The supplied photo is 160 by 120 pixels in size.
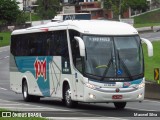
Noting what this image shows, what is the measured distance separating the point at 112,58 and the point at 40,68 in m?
5.39

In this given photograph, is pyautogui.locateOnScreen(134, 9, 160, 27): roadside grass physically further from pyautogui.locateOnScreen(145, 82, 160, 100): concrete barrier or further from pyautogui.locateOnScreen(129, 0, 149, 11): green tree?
pyautogui.locateOnScreen(145, 82, 160, 100): concrete barrier

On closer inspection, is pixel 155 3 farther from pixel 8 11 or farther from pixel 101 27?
pixel 101 27

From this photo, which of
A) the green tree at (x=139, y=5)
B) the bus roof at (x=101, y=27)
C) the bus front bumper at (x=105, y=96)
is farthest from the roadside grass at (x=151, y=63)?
the green tree at (x=139, y=5)

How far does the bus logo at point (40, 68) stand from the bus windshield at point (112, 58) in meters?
4.33

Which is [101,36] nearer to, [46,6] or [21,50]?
[21,50]

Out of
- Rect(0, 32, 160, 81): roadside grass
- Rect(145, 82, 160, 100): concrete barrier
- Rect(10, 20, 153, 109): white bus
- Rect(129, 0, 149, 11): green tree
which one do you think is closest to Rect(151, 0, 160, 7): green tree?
Rect(129, 0, 149, 11): green tree

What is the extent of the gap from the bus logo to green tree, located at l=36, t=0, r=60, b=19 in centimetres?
10517

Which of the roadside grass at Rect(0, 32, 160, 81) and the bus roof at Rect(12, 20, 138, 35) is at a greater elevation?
the bus roof at Rect(12, 20, 138, 35)

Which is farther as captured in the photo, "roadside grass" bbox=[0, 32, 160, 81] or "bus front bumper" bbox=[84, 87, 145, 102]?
"roadside grass" bbox=[0, 32, 160, 81]

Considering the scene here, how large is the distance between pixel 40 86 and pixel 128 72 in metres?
5.78

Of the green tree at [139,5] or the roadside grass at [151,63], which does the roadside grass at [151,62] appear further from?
the green tree at [139,5]

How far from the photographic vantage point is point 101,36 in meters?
24.3

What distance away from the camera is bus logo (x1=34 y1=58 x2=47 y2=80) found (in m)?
28.1

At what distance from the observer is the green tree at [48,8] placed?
135m
